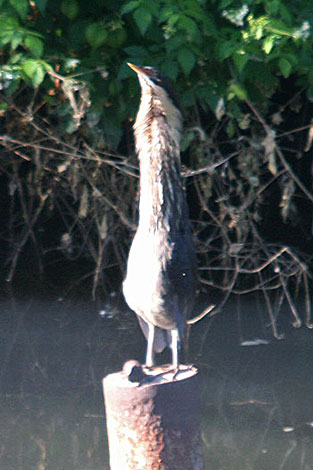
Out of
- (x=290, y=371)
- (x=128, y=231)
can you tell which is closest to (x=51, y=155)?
(x=128, y=231)

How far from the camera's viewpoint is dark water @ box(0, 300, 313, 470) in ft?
11.2

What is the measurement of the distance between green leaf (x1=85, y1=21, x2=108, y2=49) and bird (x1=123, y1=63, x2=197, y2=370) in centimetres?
141

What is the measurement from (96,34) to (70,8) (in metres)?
0.20

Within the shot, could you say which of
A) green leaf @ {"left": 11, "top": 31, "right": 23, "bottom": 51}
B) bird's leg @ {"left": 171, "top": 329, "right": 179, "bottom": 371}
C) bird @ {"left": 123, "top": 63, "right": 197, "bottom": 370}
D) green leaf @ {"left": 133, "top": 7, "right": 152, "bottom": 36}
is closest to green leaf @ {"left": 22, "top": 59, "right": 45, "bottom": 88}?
green leaf @ {"left": 11, "top": 31, "right": 23, "bottom": 51}

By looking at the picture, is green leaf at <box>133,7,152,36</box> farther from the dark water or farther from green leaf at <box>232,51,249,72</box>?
the dark water

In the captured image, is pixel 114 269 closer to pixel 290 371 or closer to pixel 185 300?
pixel 290 371

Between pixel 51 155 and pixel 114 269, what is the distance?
1.21 meters

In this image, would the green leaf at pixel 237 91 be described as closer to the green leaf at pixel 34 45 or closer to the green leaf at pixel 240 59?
the green leaf at pixel 240 59

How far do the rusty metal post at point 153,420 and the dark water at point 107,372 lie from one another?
3.11ft

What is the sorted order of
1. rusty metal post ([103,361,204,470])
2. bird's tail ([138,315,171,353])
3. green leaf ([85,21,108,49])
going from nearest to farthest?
rusty metal post ([103,361,204,470])
bird's tail ([138,315,171,353])
green leaf ([85,21,108,49])

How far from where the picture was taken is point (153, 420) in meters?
2.32

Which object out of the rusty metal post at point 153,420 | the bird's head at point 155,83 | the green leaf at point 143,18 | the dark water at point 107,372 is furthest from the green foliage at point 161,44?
the rusty metal post at point 153,420

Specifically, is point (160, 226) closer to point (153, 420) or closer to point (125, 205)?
point (153, 420)

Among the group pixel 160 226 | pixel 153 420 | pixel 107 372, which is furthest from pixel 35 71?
pixel 153 420
